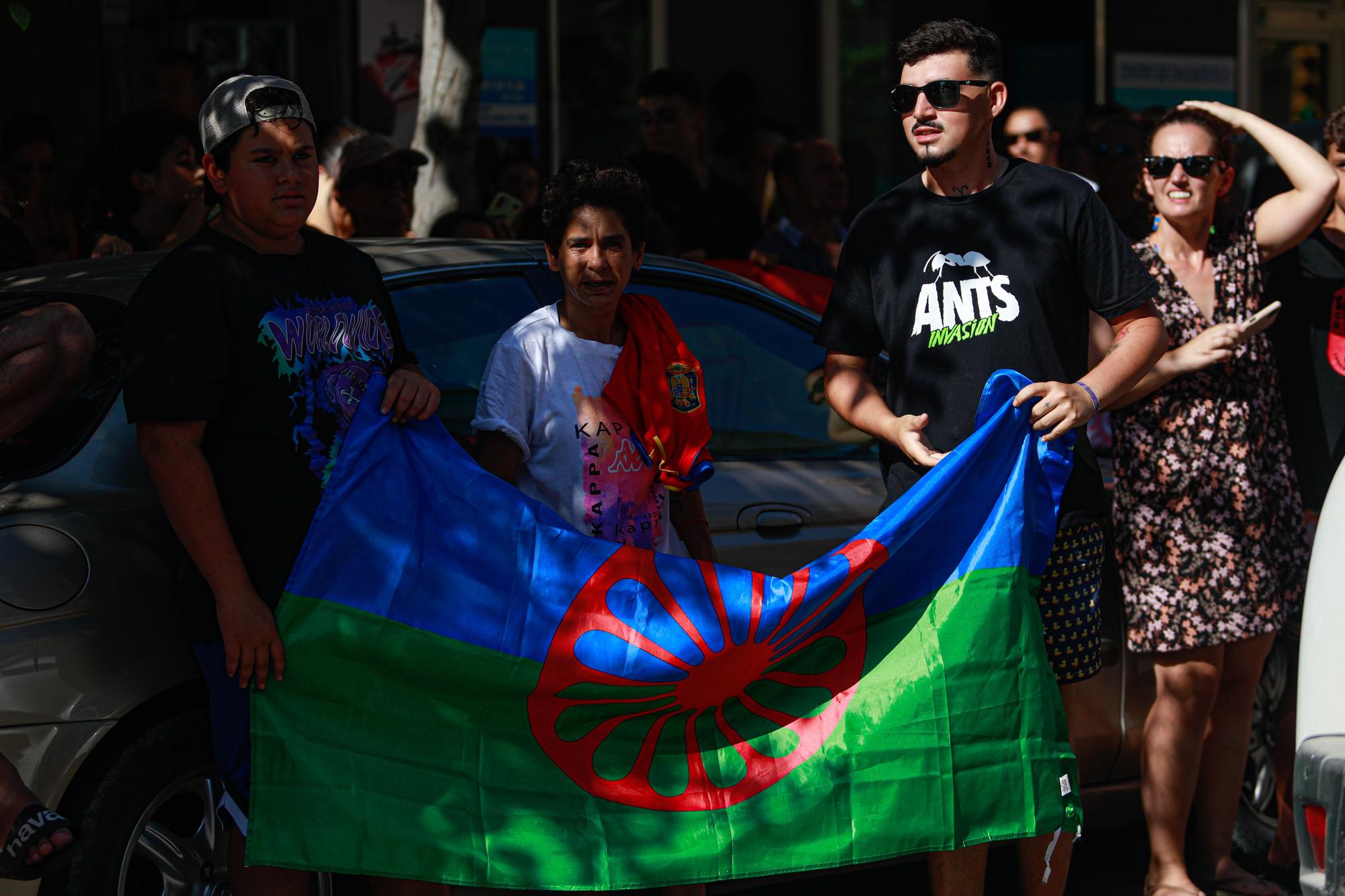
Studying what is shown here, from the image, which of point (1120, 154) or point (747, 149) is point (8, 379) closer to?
point (1120, 154)

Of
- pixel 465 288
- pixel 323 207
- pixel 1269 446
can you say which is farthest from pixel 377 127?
pixel 1269 446

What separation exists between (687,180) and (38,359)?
3.78 metres

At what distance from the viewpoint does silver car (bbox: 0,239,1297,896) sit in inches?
130

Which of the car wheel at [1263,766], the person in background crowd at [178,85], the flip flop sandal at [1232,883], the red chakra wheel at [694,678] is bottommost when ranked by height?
the flip flop sandal at [1232,883]

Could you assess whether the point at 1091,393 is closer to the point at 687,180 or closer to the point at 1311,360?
the point at 1311,360

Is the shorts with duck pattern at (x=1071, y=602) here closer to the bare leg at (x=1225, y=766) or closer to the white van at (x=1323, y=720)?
the white van at (x=1323, y=720)

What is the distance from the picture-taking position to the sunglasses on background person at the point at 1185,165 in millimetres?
4496

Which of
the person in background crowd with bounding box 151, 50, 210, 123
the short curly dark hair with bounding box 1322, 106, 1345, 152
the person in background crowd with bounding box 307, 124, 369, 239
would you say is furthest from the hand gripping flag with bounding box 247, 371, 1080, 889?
the person in background crowd with bounding box 151, 50, 210, 123

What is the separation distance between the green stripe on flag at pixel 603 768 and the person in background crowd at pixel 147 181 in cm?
246

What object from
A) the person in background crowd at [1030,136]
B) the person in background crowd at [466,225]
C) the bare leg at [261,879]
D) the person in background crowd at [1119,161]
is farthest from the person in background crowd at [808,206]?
the bare leg at [261,879]

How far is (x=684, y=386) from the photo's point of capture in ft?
12.4

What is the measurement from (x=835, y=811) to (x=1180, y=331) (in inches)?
68.6

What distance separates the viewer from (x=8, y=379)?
136 inches

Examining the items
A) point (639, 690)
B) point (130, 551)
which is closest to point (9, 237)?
point (130, 551)
